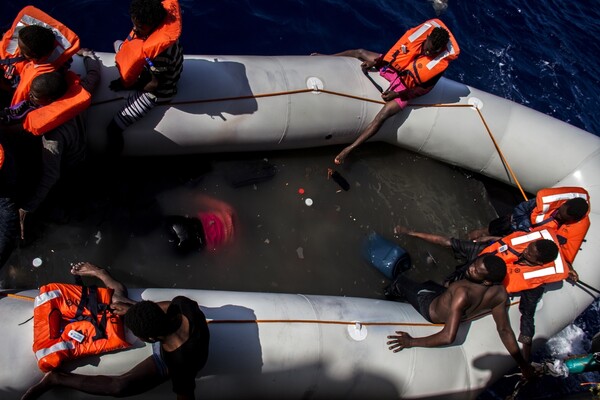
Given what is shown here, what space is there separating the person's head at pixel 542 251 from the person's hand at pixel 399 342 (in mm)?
1133

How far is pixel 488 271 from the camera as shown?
3.55 metres

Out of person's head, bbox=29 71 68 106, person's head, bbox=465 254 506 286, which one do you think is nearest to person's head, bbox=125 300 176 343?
person's head, bbox=29 71 68 106

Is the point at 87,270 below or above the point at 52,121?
below

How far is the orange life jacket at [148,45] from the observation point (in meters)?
3.48

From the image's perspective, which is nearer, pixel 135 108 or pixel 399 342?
pixel 399 342

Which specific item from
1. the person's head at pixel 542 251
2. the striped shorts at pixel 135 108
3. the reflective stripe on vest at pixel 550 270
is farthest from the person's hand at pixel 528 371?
the striped shorts at pixel 135 108

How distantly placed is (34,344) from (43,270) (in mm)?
1156

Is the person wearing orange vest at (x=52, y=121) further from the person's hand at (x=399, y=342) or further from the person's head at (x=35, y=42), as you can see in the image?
the person's hand at (x=399, y=342)

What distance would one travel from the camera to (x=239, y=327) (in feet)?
11.0

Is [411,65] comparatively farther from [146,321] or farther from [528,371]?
[146,321]

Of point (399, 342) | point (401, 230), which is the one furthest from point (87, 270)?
point (401, 230)

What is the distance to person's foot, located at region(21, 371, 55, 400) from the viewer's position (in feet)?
9.25

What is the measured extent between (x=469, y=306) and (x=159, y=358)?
2.14 meters

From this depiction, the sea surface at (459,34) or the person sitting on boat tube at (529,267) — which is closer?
the person sitting on boat tube at (529,267)
